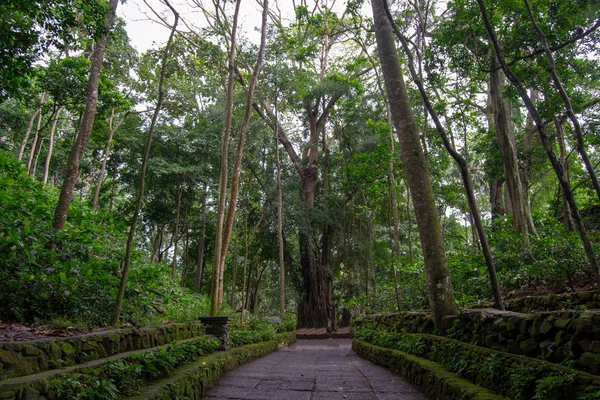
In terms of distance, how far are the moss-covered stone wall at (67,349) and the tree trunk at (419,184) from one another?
3.48 metres

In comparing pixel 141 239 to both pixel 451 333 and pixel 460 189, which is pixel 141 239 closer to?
pixel 460 189

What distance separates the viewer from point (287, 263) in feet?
53.7

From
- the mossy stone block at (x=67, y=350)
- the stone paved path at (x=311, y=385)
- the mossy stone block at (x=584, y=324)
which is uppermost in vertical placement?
the mossy stone block at (x=584, y=324)

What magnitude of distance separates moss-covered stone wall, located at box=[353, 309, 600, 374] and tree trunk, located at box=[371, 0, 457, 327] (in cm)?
46

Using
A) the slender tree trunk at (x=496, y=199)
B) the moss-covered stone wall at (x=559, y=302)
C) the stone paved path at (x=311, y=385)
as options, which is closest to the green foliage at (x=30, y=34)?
the stone paved path at (x=311, y=385)

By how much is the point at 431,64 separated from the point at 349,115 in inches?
360

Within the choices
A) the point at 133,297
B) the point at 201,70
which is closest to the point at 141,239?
the point at 201,70

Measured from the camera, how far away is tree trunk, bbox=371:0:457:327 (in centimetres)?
488

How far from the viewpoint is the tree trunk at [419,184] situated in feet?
16.0

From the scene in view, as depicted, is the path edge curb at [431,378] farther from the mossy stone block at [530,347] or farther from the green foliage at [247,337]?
the green foliage at [247,337]

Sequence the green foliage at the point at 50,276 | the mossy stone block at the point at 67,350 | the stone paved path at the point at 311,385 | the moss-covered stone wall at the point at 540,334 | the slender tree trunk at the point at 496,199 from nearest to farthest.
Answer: the moss-covered stone wall at the point at 540,334 < the mossy stone block at the point at 67,350 < the stone paved path at the point at 311,385 < the green foliage at the point at 50,276 < the slender tree trunk at the point at 496,199

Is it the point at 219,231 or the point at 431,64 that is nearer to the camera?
the point at 219,231

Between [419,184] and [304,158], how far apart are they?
1402 centimetres

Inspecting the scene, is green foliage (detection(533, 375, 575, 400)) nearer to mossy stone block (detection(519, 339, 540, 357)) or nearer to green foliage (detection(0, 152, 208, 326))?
mossy stone block (detection(519, 339, 540, 357))
